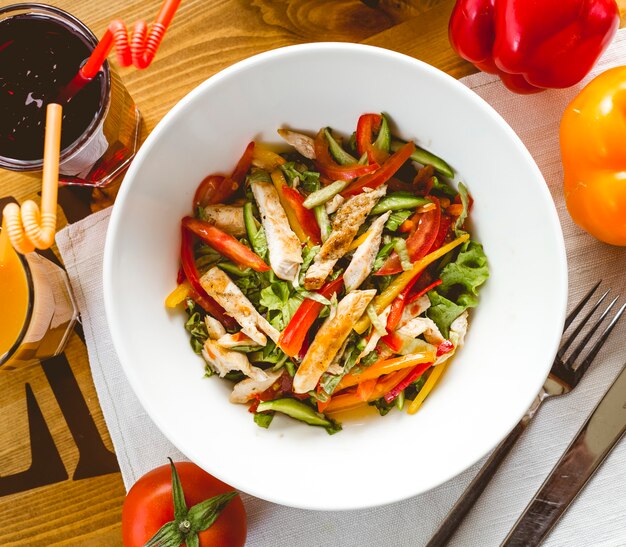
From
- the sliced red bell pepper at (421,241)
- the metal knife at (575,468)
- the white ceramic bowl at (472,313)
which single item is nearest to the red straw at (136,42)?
the white ceramic bowl at (472,313)

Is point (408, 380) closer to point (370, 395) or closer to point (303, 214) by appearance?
point (370, 395)

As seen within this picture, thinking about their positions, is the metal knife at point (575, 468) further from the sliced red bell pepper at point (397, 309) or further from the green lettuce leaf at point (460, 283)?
the sliced red bell pepper at point (397, 309)

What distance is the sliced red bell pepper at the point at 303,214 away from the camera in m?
1.46

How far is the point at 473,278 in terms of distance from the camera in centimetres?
144

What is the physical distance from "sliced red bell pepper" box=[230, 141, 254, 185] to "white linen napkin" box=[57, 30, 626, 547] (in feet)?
1.30

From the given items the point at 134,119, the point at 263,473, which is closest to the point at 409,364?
the point at 263,473

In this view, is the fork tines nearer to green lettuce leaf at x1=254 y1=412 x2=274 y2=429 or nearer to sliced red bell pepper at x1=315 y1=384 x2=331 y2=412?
sliced red bell pepper at x1=315 y1=384 x2=331 y2=412

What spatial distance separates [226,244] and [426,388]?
0.56 m

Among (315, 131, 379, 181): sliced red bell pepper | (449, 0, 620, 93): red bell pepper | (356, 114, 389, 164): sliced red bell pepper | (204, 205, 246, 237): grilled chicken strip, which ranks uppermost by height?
(449, 0, 620, 93): red bell pepper

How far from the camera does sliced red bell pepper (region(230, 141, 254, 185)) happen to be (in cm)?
147

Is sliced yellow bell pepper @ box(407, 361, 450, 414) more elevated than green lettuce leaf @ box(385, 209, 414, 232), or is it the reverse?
green lettuce leaf @ box(385, 209, 414, 232)

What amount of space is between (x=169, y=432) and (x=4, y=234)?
2.02 ft

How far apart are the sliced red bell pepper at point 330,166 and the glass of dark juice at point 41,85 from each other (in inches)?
18.9

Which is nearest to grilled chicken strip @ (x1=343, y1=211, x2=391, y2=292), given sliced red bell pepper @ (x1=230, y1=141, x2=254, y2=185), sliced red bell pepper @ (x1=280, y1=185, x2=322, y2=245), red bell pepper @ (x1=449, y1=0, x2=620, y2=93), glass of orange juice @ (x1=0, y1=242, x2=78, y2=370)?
sliced red bell pepper @ (x1=280, y1=185, x2=322, y2=245)
